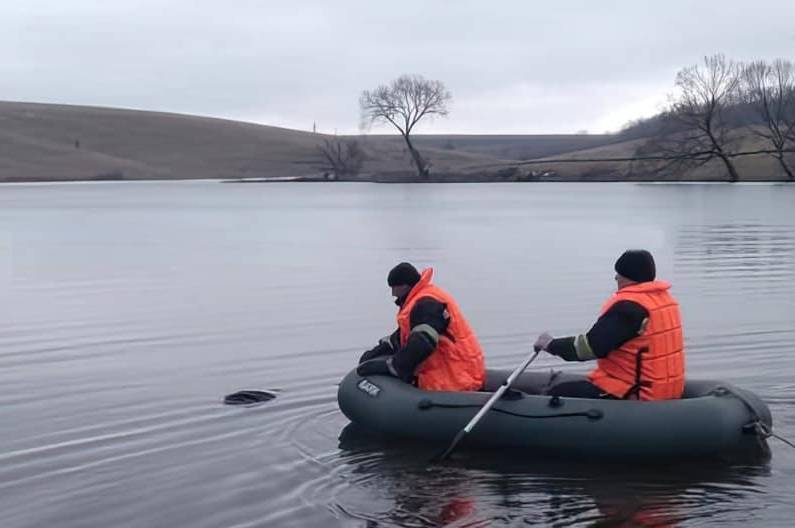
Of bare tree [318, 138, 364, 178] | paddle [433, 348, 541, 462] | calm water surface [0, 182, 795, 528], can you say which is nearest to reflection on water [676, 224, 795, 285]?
calm water surface [0, 182, 795, 528]

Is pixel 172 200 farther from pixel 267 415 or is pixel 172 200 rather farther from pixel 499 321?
pixel 267 415

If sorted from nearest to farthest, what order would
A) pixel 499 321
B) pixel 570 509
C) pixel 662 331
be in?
pixel 570 509 < pixel 662 331 < pixel 499 321

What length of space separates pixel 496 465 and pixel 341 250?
17.2 meters

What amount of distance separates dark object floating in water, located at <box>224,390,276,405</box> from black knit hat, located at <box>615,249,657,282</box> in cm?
371

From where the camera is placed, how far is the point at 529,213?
40.8m

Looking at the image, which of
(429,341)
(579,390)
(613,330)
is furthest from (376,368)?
(613,330)

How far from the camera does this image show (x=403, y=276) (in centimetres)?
927

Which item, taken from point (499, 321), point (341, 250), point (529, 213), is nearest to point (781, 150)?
point (529, 213)

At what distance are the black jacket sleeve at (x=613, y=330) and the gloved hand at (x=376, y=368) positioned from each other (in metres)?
1.67

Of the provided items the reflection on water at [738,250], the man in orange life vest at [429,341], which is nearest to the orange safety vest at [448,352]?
the man in orange life vest at [429,341]

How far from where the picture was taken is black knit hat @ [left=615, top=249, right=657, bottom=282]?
844cm

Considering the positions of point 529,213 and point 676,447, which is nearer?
point 676,447

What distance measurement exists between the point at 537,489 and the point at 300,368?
450cm

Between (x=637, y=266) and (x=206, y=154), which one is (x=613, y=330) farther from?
(x=206, y=154)
